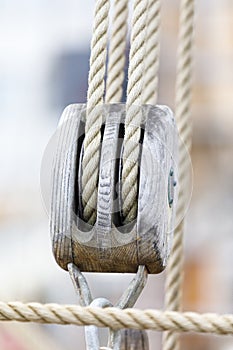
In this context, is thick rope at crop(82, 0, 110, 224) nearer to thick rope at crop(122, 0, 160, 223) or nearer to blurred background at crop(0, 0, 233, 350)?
thick rope at crop(122, 0, 160, 223)

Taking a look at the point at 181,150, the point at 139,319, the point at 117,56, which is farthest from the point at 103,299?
the point at 181,150

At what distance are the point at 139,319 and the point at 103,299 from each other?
0.13ft

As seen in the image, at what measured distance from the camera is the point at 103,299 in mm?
481

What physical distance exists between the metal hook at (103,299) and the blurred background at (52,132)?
1.57 meters

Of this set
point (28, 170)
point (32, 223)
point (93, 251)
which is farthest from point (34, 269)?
point (93, 251)

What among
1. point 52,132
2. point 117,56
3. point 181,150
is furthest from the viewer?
point 52,132

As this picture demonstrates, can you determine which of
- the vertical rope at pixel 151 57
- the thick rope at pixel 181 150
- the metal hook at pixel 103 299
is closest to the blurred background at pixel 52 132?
the thick rope at pixel 181 150

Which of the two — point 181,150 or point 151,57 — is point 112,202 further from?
point 181,150

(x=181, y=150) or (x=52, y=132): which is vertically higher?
(x=181, y=150)

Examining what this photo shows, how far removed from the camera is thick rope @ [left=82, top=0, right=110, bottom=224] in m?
0.50

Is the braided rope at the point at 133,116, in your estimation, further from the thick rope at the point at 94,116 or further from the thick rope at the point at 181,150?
the thick rope at the point at 181,150

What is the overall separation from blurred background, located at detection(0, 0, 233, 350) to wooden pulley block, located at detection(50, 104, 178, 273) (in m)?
Result: 1.57

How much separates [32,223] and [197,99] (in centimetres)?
64

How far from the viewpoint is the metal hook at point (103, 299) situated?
48cm
